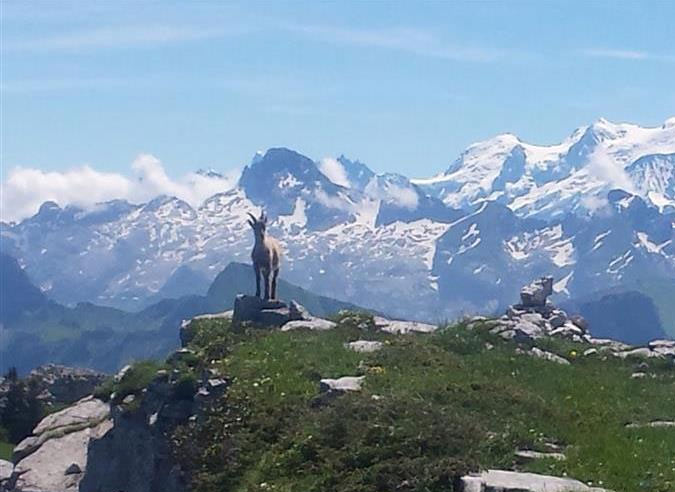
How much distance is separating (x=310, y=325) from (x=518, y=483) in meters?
18.2

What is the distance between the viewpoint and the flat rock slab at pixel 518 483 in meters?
20.6

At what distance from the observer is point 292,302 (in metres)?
41.6

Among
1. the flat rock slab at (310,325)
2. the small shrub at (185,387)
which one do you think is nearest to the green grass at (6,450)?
the flat rock slab at (310,325)

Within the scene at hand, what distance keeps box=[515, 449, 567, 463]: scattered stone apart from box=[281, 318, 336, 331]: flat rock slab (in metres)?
15.0

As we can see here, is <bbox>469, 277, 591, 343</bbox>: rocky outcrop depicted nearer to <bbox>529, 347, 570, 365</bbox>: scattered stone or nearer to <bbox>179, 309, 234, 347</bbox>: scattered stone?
<bbox>529, 347, 570, 365</bbox>: scattered stone

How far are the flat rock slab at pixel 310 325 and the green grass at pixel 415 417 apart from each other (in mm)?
1359

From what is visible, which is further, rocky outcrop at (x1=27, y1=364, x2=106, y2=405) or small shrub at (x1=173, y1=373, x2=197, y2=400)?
rocky outcrop at (x1=27, y1=364, x2=106, y2=405)

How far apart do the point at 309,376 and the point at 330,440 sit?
18.5 ft

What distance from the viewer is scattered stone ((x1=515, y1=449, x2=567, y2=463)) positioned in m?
A: 23.0

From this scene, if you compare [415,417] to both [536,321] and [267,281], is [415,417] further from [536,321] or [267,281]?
[536,321]

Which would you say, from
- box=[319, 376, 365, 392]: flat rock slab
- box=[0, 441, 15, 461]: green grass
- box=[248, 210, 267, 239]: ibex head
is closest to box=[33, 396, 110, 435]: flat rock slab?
box=[248, 210, 267, 239]: ibex head

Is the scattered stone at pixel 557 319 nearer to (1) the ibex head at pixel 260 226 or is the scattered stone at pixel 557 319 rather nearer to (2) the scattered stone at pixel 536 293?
(2) the scattered stone at pixel 536 293

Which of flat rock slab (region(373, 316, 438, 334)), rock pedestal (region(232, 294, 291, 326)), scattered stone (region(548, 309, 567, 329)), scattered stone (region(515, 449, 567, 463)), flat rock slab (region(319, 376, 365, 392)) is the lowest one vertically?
scattered stone (region(548, 309, 567, 329))

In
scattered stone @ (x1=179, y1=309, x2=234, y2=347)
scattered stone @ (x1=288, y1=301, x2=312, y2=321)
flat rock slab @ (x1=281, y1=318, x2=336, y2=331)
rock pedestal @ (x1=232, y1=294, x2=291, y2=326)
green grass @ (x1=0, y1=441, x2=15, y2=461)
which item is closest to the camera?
flat rock slab @ (x1=281, y1=318, x2=336, y2=331)
